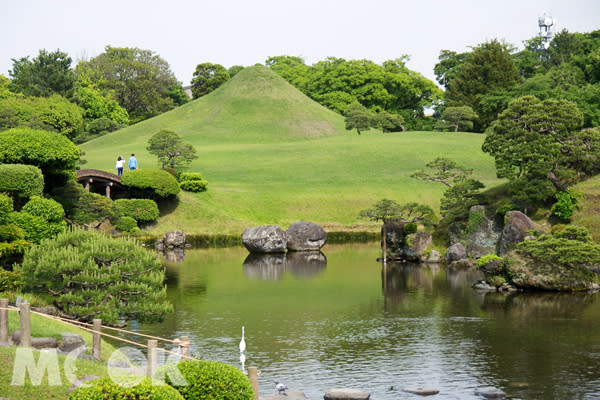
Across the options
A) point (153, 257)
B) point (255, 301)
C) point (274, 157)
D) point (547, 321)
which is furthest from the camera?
point (274, 157)

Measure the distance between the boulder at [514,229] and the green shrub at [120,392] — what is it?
37909mm

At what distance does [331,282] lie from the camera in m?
43.5

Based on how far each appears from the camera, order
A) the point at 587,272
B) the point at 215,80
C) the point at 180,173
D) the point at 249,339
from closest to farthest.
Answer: the point at 249,339, the point at 587,272, the point at 180,173, the point at 215,80

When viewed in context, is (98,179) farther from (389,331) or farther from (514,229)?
(389,331)

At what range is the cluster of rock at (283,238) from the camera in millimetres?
60688

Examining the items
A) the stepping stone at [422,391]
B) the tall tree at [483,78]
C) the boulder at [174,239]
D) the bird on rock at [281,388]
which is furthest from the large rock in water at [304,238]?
the tall tree at [483,78]

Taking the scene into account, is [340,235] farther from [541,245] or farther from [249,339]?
[249,339]

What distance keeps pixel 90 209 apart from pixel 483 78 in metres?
71.5

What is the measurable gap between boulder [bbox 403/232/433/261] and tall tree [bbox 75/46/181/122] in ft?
306

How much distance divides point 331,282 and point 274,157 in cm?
5617

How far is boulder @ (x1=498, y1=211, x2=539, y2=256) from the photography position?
46.0 metres

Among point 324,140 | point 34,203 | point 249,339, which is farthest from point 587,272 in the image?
point 324,140

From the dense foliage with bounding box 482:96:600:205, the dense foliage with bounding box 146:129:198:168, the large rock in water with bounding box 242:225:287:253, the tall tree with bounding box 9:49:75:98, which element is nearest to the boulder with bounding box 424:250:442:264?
the dense foliage with bounding box 482:96:600:205

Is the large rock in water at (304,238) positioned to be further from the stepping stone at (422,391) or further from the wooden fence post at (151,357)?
the wooden fence post at (151,357)
